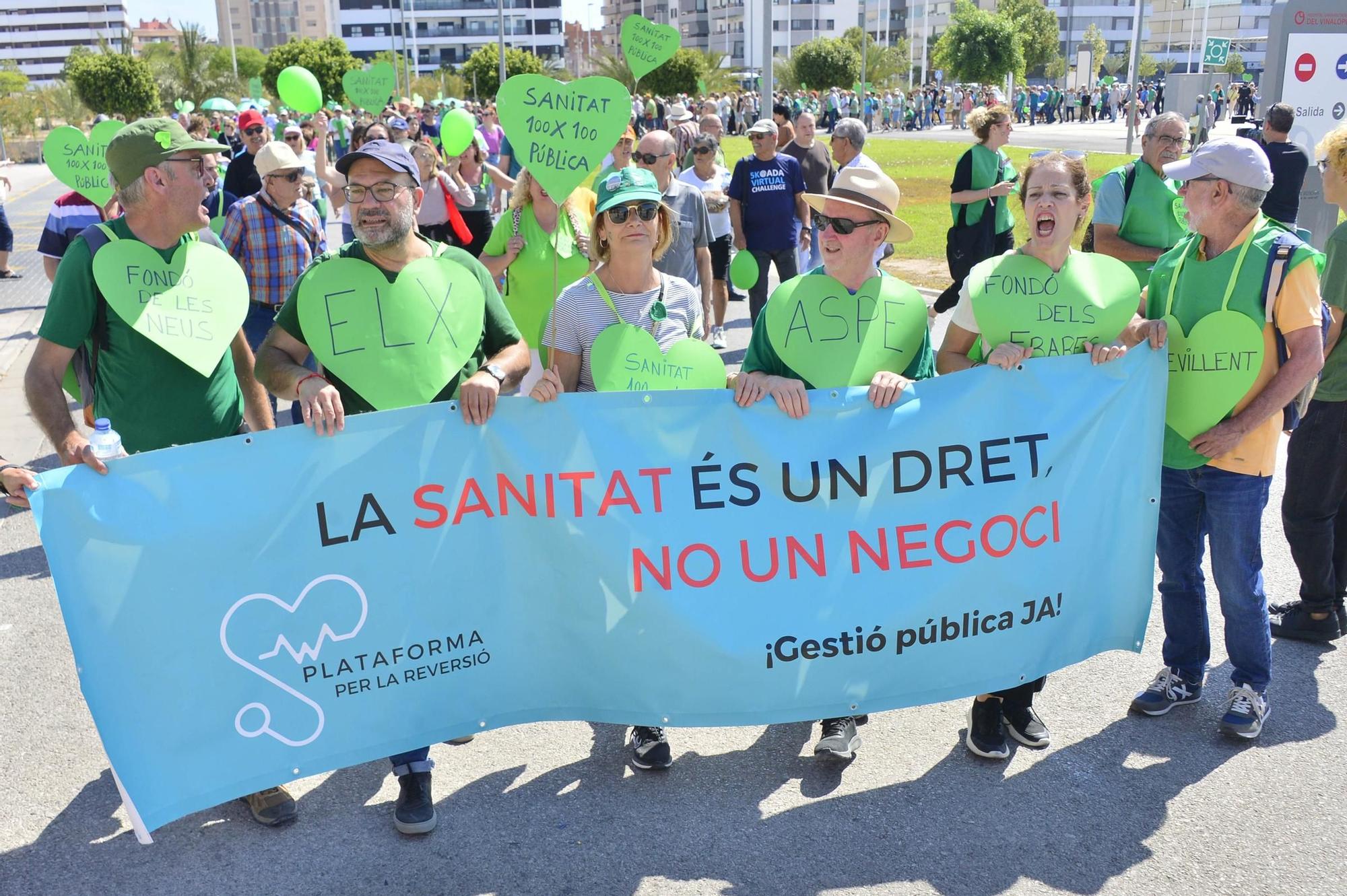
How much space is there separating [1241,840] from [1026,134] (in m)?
45.6

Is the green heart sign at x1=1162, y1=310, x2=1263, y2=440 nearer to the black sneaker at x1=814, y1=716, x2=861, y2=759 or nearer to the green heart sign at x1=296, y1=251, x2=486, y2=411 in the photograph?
the black sneaker at x1=814, y1=716, x2=861, y2=759

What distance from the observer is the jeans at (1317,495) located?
4.63 metres

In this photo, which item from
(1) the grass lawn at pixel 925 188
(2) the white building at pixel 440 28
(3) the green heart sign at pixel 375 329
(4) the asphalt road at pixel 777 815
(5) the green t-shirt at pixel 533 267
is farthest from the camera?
(2) the white building at pixel 440 28

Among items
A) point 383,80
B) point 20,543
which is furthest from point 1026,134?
point 20,543

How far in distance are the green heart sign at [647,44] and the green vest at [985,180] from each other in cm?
252

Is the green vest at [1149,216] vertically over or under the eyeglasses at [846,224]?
under

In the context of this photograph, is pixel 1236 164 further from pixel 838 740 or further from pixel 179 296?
pixel 179 296

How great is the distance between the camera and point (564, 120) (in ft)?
12.2

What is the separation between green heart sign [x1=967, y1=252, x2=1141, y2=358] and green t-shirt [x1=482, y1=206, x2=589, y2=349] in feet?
10.3

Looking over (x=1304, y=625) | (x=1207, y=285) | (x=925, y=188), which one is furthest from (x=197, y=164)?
(x=925, y=188)

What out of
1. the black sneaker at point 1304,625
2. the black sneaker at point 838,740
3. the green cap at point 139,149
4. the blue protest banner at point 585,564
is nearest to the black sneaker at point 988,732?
the blue protest banner at point 585,564

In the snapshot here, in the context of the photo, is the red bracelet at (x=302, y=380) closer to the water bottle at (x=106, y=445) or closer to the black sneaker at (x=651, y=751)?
the water bottle at (x=106, y=445)

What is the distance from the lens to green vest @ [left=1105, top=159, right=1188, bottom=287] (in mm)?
6066

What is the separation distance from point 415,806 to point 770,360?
1.82 m
